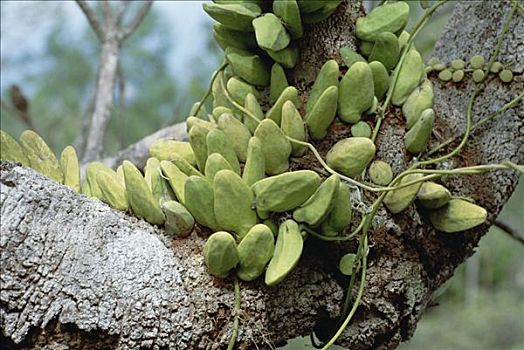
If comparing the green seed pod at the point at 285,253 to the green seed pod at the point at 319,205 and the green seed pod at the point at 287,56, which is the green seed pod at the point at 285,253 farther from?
the green seed pod at the point at 287,56

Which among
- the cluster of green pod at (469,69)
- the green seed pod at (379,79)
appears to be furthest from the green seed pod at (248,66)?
the cluster of green pod at (469,69)

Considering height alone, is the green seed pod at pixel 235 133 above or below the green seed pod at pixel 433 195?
above

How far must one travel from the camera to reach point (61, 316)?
1.70ft

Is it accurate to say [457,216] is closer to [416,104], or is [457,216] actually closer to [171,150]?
[416,104]

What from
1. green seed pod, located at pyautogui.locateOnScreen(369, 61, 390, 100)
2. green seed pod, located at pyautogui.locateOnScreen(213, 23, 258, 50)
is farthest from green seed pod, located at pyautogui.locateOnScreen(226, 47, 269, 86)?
green seed pod, located at pyautogui.locateOnScreen(369, 61, 390, 100)

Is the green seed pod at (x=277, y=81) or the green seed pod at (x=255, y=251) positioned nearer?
the green seed pod at (x=255, y=251)

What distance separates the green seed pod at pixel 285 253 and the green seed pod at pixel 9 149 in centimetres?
24

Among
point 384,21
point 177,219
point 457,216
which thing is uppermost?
point 384,21

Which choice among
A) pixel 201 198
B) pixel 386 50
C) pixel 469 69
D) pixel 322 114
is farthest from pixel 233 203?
pixel 469 69

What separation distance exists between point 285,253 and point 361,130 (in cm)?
17

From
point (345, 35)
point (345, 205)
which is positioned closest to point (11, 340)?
point (345, 205)

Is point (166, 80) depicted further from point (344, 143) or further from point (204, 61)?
point (344, 143)

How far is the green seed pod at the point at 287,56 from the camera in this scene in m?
0.67

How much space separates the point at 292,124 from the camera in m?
0.63
